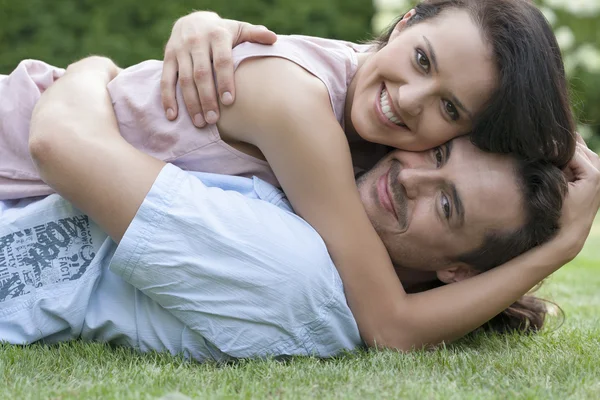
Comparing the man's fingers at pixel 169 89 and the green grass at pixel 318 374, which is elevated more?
the man's fingers at pixel 169 89

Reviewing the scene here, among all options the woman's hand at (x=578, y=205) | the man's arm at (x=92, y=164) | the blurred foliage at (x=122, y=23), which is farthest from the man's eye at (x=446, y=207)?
the blurred foliage at (x=122, y=23)

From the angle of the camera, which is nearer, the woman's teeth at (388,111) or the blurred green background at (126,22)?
the woman's teeth at (388,111)

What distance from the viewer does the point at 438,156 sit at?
2.76 meters

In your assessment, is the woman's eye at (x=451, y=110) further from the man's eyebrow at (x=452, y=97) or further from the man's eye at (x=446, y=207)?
the man's eye at (x=446, y=207)

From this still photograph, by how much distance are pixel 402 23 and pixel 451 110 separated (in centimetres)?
46

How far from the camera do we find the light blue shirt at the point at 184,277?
8.18 feet

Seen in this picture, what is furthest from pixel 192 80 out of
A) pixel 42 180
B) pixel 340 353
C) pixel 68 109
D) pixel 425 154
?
pixel 340 353

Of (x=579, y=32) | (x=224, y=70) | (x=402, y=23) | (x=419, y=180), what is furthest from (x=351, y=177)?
(x=579, y=32)

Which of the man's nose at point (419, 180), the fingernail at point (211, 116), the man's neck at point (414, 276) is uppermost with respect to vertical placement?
the fingernail at point (211, 116)

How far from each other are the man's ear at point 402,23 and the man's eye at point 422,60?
0.83 ft

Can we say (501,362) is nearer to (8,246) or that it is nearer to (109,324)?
(109,324)

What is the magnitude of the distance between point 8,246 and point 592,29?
13080 millimetres

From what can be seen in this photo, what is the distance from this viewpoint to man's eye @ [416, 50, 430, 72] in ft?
8.71

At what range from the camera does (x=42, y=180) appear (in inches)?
111
